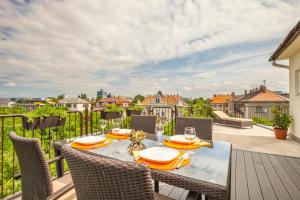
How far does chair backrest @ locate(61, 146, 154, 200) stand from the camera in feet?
1.91

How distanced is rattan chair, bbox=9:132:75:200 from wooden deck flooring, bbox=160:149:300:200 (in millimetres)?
1494

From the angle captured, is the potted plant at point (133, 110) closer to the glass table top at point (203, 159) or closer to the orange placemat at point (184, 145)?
the glass table top at point (203, 159)

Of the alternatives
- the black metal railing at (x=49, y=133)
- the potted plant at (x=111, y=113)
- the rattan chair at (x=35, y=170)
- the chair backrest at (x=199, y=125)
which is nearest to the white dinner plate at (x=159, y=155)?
the rattan chair at (x=35, y=170)

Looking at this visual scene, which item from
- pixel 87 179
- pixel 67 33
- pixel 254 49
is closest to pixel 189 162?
pixel 87 179

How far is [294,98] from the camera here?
4.81 meters

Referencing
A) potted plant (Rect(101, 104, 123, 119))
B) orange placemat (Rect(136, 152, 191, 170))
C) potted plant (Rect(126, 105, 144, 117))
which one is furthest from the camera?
potted plant (Rect(126, 105, 144, 117))

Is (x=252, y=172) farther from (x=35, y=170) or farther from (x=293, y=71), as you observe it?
(x=293, y=71)

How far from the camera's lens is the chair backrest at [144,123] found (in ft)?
8.03

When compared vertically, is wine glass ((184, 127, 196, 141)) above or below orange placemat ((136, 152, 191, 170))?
above

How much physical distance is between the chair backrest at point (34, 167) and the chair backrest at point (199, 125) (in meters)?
1.59

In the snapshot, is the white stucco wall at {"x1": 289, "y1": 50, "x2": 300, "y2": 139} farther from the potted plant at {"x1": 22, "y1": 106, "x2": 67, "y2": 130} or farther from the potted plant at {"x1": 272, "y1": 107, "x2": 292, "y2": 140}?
the potted plant at {"x1": 22, "y1": 106, "x2": 67, "y2": 130}

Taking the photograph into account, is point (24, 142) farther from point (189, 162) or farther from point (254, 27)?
point (254, 27)

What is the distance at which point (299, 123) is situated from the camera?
436cm

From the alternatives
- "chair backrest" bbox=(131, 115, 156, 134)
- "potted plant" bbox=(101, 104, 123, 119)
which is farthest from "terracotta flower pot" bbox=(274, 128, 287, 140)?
"potted plant" bbox=(101, 104, 123, 119)
